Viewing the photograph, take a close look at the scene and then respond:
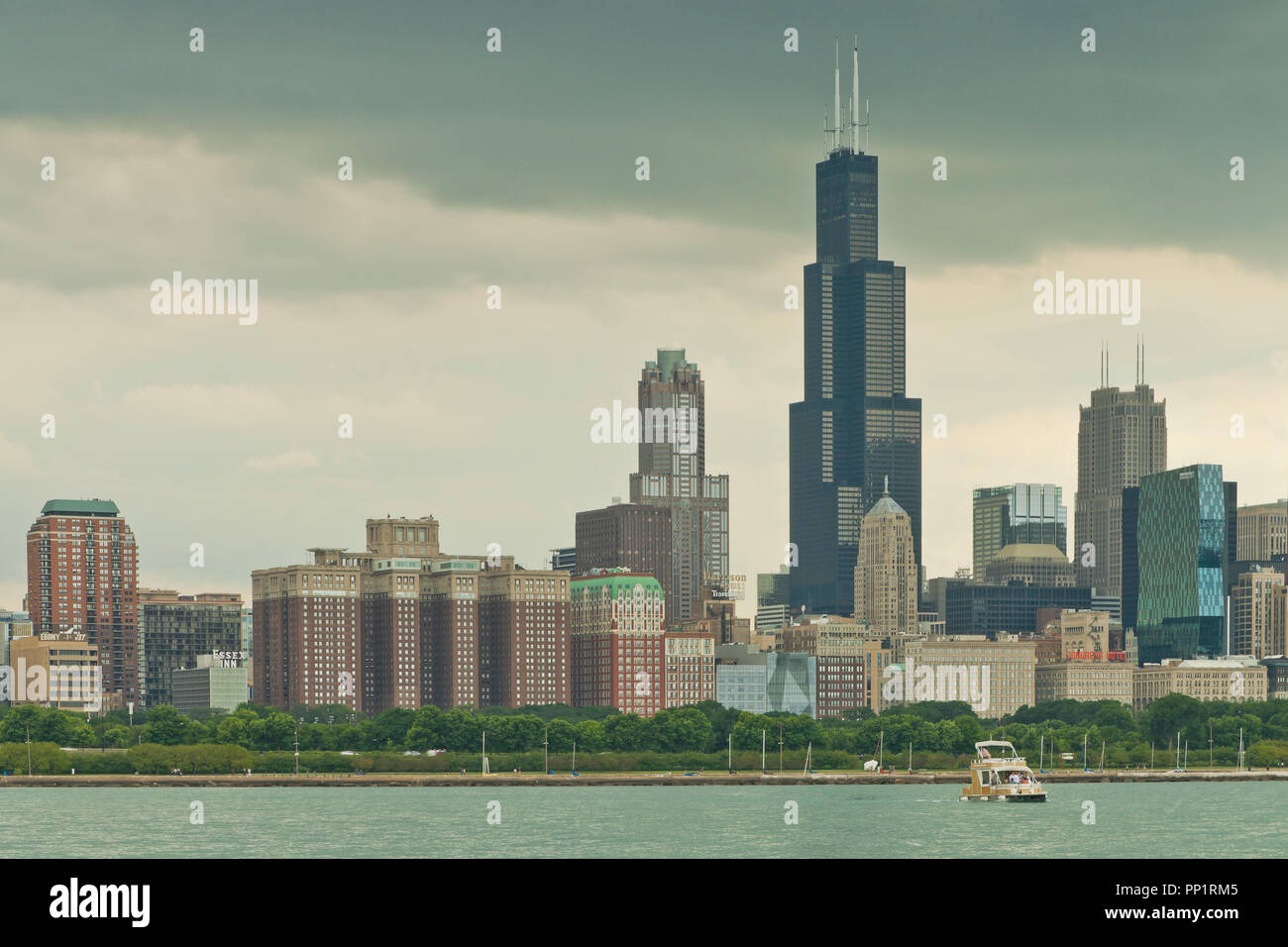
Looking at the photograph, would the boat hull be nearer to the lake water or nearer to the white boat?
the white boat

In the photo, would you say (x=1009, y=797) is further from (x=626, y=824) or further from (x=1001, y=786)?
(x=626, y=824)

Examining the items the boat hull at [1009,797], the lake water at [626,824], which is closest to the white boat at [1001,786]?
the boat hull at [1009,797]

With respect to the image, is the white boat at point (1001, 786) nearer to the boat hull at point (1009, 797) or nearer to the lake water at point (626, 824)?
the boat hull at point (1009, 797)

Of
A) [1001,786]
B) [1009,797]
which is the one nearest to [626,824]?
[1009,797]

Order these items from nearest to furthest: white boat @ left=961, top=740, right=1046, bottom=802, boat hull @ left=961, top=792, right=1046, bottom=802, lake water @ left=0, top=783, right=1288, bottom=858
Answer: lake water @ left=0, top=783, right=1288, bottom=858
boat hull @ left=961, top=792, right=1046, bottom=802
white boat @ left=961, top=740, right=1046, bottom=802

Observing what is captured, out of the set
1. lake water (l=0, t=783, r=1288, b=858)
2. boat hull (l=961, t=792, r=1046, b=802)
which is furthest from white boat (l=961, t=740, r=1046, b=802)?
lake water (l=0, t=783, r=1288, b=858)
